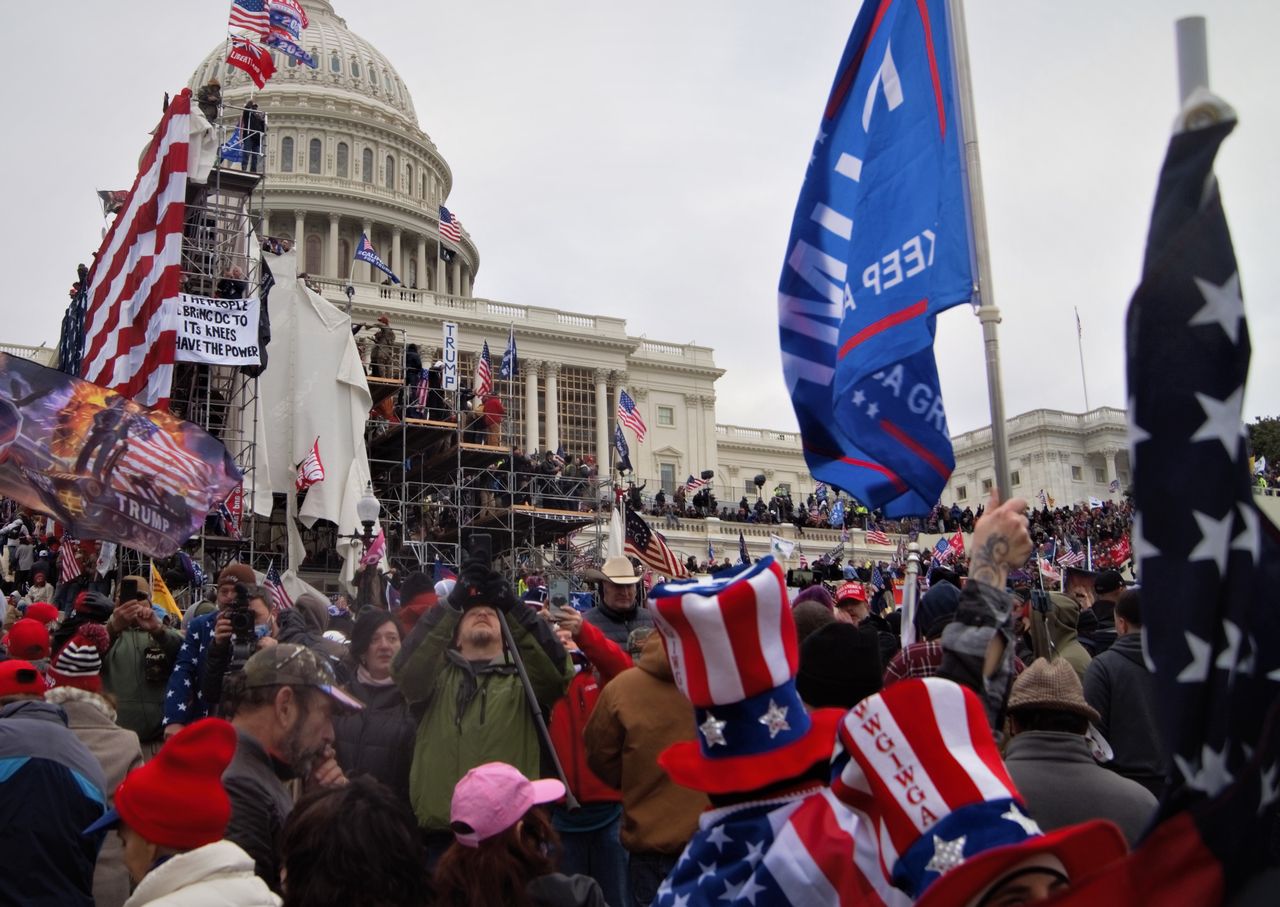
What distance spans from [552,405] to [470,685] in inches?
1983

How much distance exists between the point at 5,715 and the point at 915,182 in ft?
12.6

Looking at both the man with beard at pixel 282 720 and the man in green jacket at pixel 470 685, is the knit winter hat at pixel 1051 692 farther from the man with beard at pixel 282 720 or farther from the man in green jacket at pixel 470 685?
the man with beard at pixel 282 720

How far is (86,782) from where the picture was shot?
3.85 metres

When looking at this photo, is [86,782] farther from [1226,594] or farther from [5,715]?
[1226,594]

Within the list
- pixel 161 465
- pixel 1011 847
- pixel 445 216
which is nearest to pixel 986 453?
pixel 445 216

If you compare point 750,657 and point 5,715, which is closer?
point 750,657

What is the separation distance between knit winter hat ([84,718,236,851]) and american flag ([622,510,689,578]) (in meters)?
5.89

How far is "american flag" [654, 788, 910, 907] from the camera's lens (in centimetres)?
229

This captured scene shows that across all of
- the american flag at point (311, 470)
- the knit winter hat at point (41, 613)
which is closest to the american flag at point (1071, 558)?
the american flag at point (311, 470)

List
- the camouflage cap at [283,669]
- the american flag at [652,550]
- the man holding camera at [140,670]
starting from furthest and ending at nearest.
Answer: the american flag at [652,550] < the man holding camera at [140,670] < the camouflage cap at [283,669]

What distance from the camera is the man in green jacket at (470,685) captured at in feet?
15.7

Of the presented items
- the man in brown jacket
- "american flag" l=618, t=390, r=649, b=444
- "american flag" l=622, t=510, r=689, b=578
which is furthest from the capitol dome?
the man in brown jacket

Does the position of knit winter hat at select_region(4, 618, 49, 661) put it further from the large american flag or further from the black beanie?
the large american flag

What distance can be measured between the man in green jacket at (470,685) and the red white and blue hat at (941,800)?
2779mm
